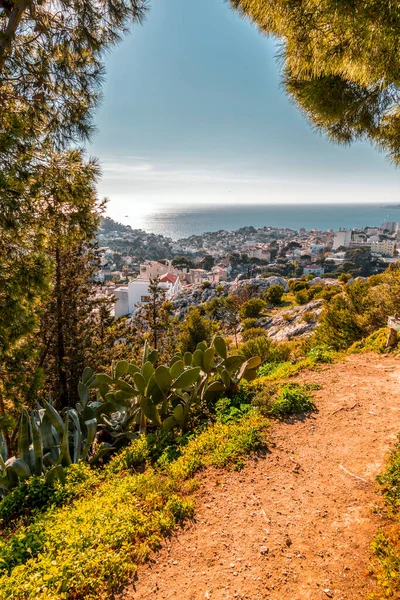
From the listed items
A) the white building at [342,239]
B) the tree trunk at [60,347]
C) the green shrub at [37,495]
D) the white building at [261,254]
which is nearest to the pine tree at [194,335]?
the tree trunk at [60,347]

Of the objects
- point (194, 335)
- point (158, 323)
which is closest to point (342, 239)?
point (194, 335)

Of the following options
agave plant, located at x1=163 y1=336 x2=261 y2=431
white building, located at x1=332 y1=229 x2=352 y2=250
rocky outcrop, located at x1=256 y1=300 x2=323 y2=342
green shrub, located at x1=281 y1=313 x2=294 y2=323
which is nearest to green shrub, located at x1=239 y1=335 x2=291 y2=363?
agave plant, located at x1=163 y1=336 x2=261 y2=431

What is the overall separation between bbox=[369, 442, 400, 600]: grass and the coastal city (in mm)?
13167

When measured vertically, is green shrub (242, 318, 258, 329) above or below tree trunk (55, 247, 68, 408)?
below

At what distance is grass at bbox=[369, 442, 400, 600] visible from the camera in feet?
5.43

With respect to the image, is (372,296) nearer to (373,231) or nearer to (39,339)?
(39,339)

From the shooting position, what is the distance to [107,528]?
211cm

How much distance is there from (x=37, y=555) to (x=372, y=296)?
8.61 metres

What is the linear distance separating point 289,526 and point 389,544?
2.05 ft

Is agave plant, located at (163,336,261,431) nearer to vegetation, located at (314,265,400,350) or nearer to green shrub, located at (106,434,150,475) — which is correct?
green shrub, located at (106,434,150,475)

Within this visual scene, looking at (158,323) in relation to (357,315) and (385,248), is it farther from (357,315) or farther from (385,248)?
(385,248)

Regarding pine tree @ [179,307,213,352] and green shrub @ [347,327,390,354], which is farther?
pine tree @ [179,307,213,352]

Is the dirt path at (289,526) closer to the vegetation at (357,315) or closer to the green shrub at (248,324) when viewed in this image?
the vegetation at (357,315)

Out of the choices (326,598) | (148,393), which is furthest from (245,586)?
(148,393)
